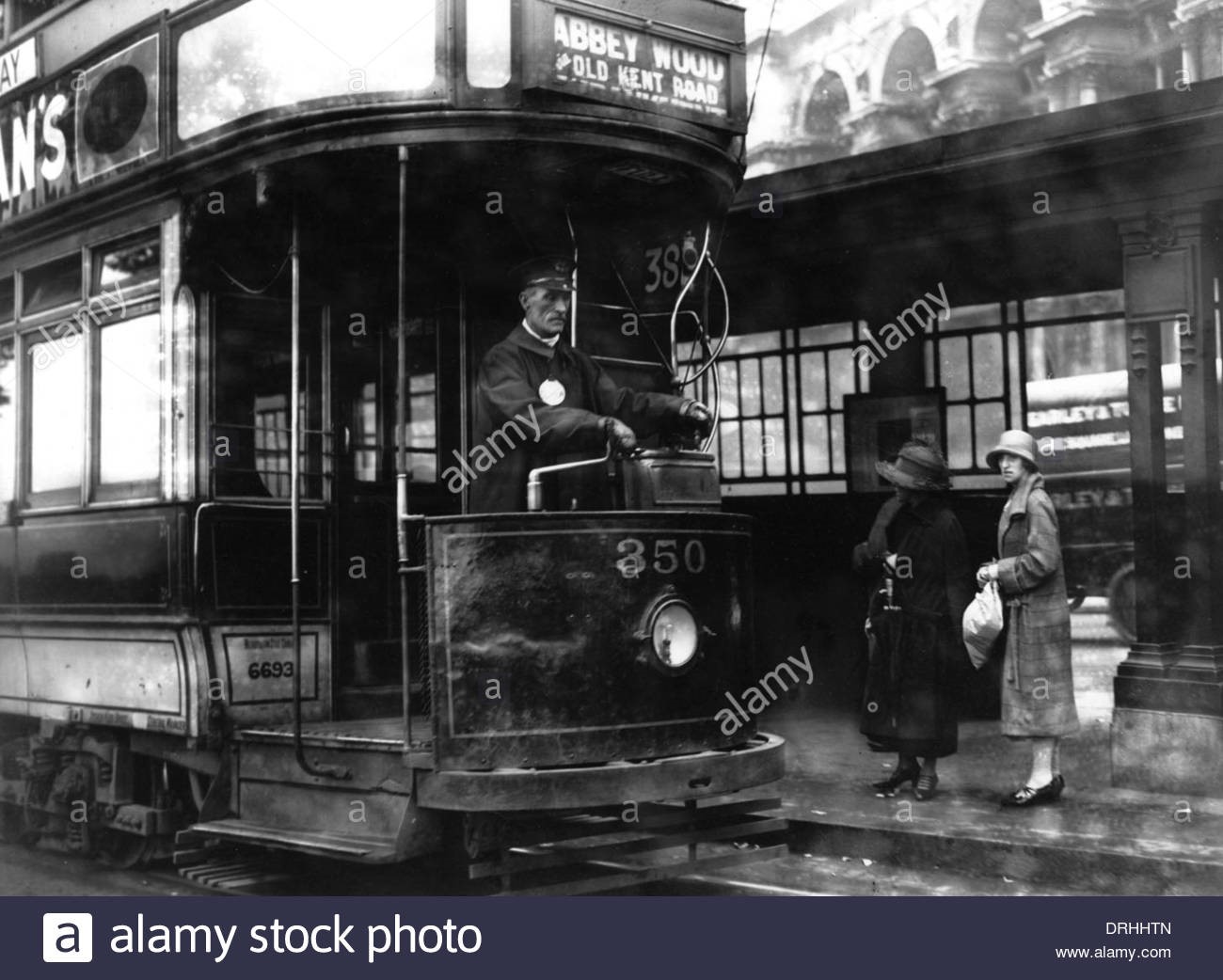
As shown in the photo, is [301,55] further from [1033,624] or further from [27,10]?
[1033,624]

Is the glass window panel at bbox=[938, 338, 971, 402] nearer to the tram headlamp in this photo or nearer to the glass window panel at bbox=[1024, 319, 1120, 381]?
the glass window panel at bbox=[1024, 319, 1120, 381]

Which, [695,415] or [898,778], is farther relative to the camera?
[898,778]

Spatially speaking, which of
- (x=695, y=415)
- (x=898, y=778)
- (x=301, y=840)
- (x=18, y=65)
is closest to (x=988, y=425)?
(x=898, y=778)

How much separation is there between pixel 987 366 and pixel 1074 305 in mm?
627

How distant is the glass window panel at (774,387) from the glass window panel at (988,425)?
1391 millimetres

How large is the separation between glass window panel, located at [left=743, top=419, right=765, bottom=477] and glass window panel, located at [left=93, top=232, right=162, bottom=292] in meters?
4.70

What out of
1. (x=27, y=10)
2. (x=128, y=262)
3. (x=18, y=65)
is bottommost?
(x=128, y=262)

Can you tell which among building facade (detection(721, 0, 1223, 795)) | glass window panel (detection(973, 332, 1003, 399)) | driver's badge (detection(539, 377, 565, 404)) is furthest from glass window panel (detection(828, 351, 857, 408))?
driver's badge (detection(539, 377, 565, 404))

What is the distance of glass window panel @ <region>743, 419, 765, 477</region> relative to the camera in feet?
32.8

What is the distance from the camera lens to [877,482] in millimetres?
9477

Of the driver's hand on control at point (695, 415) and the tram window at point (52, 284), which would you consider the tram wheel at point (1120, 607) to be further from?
the tram window at point (52, 284)

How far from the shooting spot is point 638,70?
5516 mm

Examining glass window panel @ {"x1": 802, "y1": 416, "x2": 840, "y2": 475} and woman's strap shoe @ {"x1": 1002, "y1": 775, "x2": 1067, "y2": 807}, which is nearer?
woman's strap shoe @ {"x1": 1002, "y1": 775, "x2": 1067, "y2": 807}

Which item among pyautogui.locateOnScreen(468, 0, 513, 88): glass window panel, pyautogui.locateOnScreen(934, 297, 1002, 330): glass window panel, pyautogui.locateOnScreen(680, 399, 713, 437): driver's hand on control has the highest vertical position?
pyautogui.locateOnScreen(468, 0, 513, 88): glass window panel
